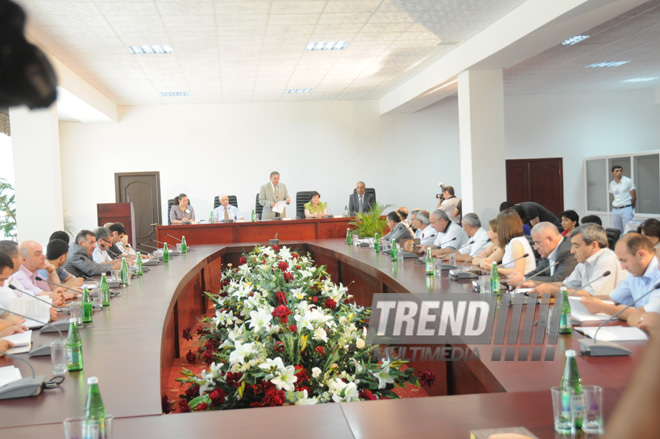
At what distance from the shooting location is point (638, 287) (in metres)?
3.10

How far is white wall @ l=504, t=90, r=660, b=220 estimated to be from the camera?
1192cm

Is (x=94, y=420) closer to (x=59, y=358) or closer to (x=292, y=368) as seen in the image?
(x=292, y=368)

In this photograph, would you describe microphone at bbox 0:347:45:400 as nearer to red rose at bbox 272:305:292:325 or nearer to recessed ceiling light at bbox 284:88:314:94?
red rose at bbox 272:305:292:325

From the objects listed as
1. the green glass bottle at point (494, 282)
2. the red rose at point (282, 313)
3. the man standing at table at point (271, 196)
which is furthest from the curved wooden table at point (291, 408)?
the man standing at table at point (271, 196)

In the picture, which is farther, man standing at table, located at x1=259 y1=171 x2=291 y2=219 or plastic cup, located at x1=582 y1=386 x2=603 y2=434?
man standing at table, located at x1=259 y1=171 x2=291 y2=219

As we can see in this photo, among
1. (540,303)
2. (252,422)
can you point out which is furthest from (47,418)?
(540,303)

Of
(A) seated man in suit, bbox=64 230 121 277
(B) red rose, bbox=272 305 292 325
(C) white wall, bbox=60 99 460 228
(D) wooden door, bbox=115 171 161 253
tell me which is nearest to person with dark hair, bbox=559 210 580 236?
(B) red rose, bbox=272 305 292 325

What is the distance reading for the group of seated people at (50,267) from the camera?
3.09 metres

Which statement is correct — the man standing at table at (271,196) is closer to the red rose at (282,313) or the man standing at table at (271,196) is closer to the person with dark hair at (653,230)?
the person with dark hair at (653,230)

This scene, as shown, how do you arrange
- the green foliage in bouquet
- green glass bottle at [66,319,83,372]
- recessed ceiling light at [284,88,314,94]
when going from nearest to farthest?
green glass bottle at [66,319,83,372]
the green foliage in bouquet
recessed ceiling light at [284,88,314,94]

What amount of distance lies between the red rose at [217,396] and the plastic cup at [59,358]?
56 cm

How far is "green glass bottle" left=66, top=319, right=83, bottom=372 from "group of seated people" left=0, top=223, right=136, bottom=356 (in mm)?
490

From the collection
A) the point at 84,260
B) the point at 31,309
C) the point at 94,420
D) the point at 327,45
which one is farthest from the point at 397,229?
the point at 94,420

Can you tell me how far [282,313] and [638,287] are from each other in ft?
5.91
